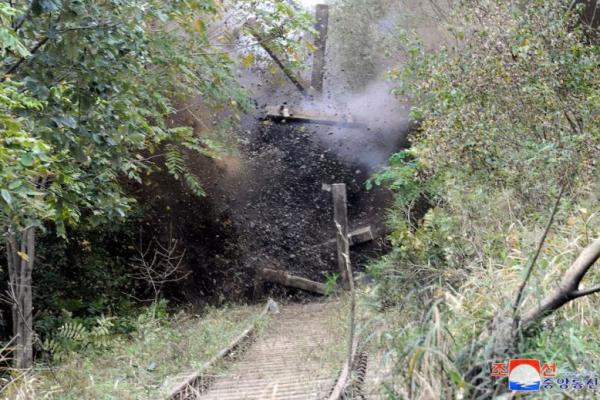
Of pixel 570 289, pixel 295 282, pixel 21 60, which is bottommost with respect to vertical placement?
pixel 295 282

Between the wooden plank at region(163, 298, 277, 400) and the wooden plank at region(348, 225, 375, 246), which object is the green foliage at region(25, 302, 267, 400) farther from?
the wooden plank at region(348, 225, 375, 246)

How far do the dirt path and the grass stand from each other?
1.51ft

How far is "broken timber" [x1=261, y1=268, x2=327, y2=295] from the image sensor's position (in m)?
14.1

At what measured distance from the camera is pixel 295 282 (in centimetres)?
1412

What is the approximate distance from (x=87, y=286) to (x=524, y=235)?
28.9ft

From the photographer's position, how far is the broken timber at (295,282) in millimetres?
14055

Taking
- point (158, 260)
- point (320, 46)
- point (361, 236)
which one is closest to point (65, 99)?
point (158, 260)

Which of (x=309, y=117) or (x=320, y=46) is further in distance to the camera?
(x=309, y=117)

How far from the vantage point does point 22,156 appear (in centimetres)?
438

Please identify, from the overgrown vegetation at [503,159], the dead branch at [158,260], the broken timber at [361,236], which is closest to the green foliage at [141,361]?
the dead branch at [158,260]

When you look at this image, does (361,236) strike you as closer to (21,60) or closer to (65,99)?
(65,99)

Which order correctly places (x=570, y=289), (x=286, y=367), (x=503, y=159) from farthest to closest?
1. (x=503, y=159)
2. (x=286, y=367)
3. (x=570, y=289)

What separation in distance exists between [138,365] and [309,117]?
10.4 meters

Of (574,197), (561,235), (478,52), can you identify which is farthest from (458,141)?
(561,235)
